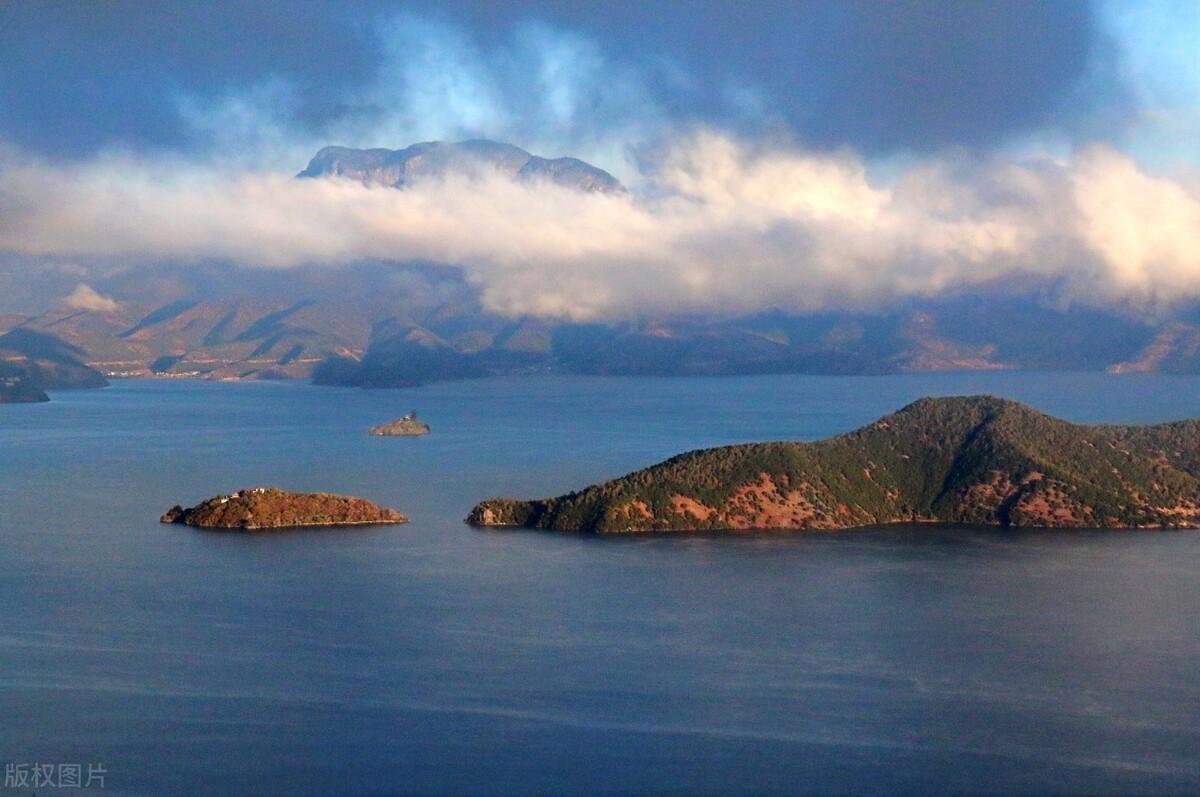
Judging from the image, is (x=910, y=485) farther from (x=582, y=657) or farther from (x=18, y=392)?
(x=18, y=392)

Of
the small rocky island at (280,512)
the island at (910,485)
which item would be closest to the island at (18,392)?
the small rocky island at (280,512)

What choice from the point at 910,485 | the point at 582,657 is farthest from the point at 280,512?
the point at 910,485

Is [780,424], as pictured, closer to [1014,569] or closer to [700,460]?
[700,460]

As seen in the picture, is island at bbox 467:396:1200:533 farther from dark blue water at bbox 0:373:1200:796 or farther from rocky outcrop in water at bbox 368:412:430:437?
rocky outcrop in water at bbox 368:412:430:437

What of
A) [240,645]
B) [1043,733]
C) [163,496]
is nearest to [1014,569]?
[1043,733]

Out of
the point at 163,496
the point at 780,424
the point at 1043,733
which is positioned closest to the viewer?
the point at 1043,733

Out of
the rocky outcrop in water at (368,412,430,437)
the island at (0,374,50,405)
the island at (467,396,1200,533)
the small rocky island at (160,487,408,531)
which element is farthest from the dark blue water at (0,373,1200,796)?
the island at (0,374,50,405)

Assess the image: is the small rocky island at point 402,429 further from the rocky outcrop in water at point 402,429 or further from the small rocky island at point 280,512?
the small rocky island at point 280,512
